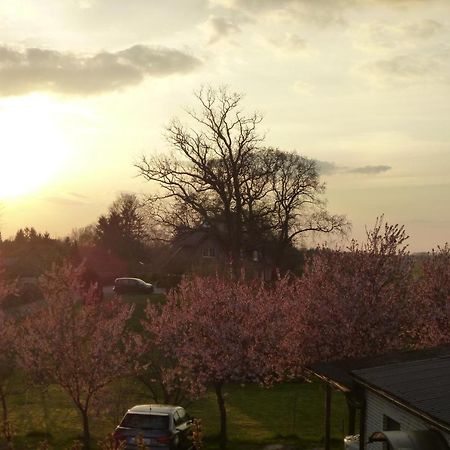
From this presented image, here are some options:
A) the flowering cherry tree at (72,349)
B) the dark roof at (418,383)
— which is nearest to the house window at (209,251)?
the flowering cherry tree at (72,349)

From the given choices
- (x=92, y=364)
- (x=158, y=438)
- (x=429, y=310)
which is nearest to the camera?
(x=158, y=438)

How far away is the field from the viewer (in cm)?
2347

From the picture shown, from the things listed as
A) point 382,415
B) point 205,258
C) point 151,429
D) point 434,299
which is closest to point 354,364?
point 382,415

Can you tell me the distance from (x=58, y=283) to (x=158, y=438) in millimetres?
9300

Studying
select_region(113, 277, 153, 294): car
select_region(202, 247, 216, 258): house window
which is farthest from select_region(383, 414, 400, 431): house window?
select_region(202, 247, 216, 258): house window

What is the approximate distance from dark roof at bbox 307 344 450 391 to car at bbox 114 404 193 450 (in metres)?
4.15

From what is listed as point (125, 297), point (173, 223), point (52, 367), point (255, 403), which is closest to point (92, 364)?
point (52, 367)

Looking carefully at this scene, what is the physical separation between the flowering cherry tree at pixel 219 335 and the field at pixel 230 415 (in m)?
2.21

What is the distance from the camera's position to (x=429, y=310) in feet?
97.9

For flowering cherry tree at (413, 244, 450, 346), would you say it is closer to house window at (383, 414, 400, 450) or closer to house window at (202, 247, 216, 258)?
house window at (383, 414, 400, 450)

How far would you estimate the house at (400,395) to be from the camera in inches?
456

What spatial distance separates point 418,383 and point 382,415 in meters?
1.82

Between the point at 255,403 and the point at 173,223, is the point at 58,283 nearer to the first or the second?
the point at 255,403

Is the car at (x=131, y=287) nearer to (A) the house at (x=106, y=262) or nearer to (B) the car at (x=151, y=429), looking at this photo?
(A) the house at (x=106, y=262)
